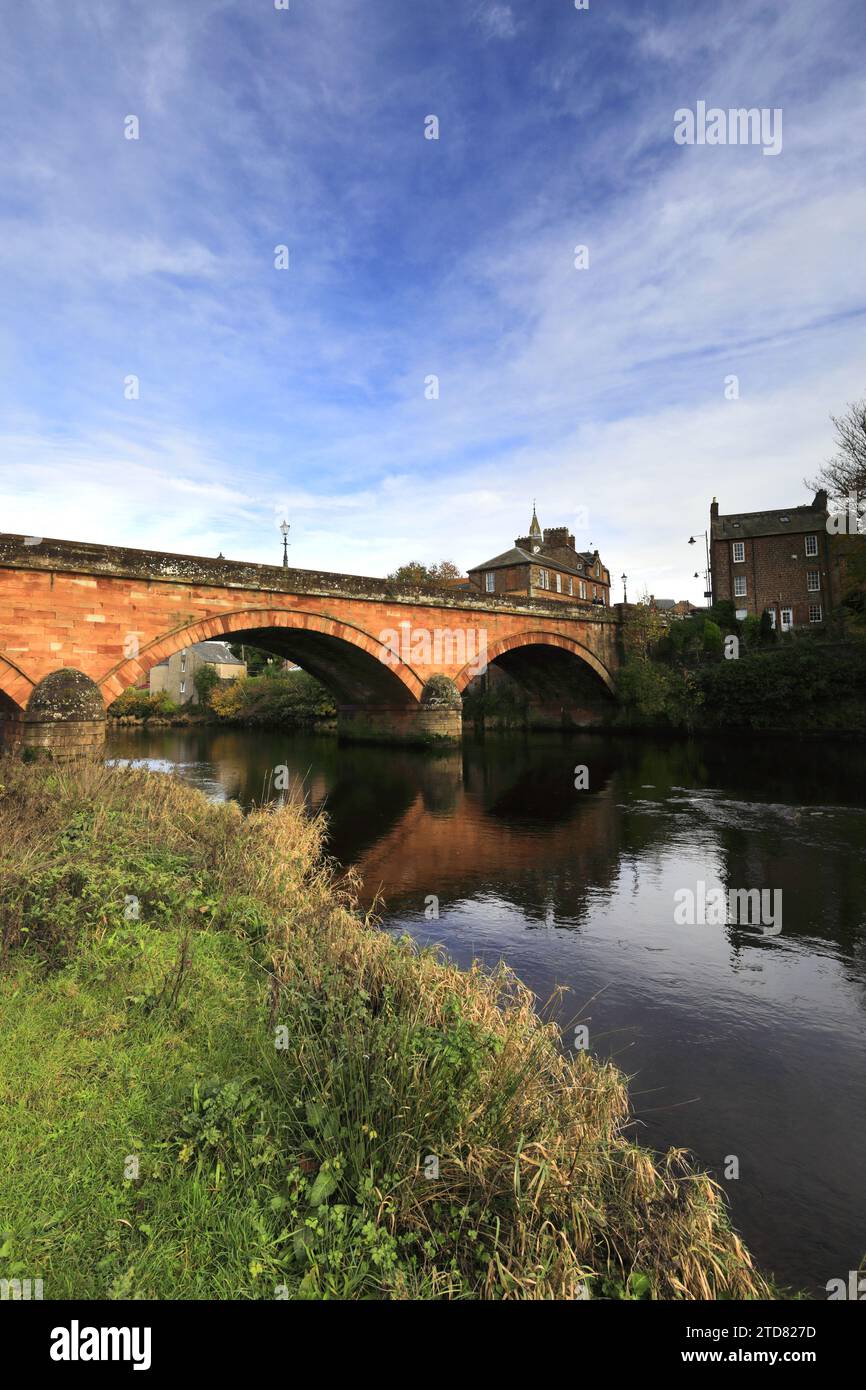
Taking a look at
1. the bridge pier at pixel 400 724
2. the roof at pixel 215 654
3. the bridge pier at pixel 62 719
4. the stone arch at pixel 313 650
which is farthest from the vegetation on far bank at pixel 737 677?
the roof at pixel 215 654

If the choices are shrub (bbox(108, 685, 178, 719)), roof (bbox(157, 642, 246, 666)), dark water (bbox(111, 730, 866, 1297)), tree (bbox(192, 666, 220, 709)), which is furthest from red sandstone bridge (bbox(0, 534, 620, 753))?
roof (bbox(157, 642, 246, 666))

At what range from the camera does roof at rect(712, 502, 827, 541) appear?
45188mm

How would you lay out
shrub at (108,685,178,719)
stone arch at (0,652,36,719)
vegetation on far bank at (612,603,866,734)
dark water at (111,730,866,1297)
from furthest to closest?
shrub at (108,685,178,719), vegetation on far bank at (612,603,866,734), stone arch at (0,652,36,719), dark water at (111,730,866,1297)

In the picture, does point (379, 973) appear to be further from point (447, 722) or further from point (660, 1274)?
point (447, 722)

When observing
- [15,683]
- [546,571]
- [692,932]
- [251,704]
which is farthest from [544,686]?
[692,932]

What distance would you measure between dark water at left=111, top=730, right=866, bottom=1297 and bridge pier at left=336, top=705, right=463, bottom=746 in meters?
8.31

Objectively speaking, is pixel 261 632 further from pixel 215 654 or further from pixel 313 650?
pixel 215 654

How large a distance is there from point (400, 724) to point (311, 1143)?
2979cm

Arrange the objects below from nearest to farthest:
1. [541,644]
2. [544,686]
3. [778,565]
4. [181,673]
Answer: [541,644], [544,686], [778,565], [181,673]

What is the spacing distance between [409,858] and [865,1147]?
29.0ft

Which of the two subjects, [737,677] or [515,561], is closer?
[737,677]

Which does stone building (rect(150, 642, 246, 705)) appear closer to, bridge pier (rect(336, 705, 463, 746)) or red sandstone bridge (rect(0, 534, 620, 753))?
bridge pier (rect(336, 705, 463, 746))

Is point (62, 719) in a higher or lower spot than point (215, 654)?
lower

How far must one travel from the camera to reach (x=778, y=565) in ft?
151
